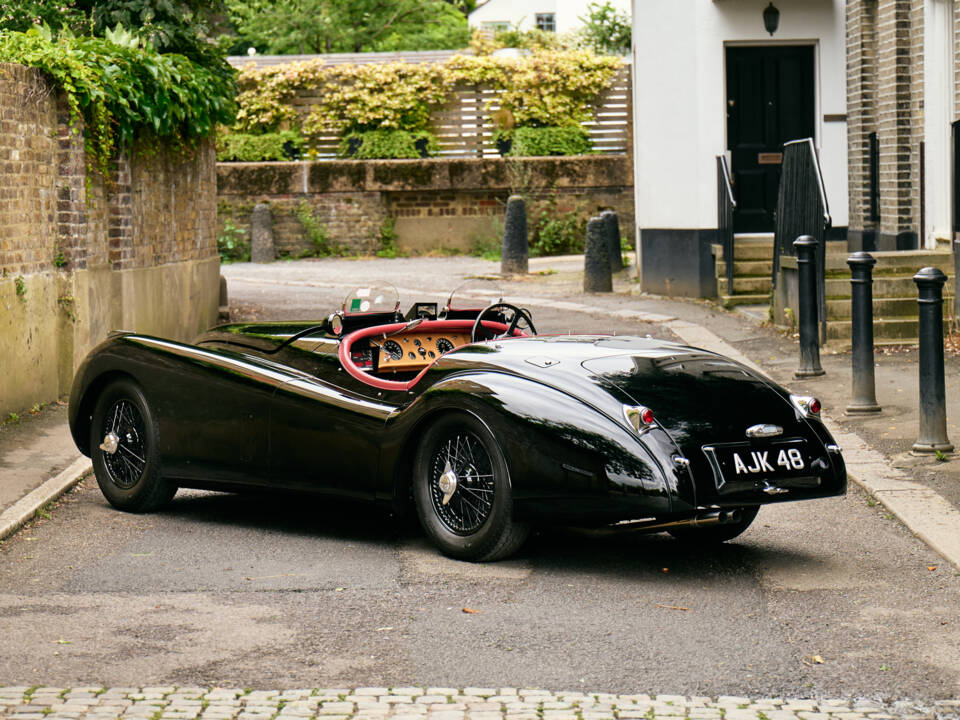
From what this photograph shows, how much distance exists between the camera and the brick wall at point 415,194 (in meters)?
27.7

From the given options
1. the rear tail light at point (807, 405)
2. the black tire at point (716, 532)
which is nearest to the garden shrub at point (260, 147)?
the black tire at point (716, 532)

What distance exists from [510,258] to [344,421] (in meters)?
16.2

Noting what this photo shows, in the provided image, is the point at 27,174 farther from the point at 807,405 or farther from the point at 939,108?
the point at 939,108

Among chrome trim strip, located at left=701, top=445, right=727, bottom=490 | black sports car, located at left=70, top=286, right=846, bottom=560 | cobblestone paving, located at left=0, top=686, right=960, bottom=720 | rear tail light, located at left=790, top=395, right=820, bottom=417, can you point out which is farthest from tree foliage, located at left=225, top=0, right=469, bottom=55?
cobblestone paving, located at left=0, top=686, right=960, bottom=720

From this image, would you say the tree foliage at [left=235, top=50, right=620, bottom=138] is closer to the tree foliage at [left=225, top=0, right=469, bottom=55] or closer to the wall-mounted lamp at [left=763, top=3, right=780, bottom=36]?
the wall-mounted lamp at [left=763, top=3, right=780, bottom=36]

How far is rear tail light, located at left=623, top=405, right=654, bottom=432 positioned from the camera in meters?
5.66

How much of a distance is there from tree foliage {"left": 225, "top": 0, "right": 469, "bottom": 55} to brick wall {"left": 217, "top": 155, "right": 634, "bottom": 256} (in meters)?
18.9

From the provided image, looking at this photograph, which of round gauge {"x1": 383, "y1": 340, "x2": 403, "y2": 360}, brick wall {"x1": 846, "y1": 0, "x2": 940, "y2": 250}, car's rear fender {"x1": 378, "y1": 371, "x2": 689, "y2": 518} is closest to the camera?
car's rear fender {"x1": 378, "y1": 371, "x2": 689, "y2": 518}

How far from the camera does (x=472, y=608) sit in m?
5.41

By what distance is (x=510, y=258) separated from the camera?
74.0 feet

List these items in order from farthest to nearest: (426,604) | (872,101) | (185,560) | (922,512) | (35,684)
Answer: (872,101) → (922,512) → (185,560) → (426,604) → (35,684)

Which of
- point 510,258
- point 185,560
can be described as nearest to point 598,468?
point 185,560

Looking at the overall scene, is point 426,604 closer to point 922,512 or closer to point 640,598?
point 640,598

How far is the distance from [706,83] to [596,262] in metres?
2.95
